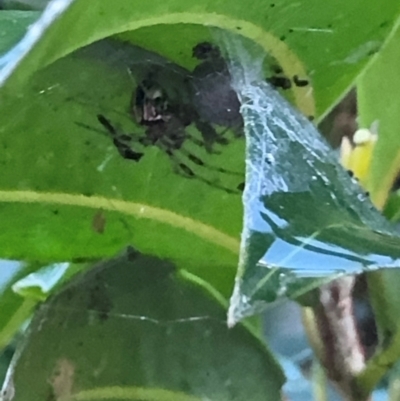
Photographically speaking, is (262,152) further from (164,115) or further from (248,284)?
(164,115)

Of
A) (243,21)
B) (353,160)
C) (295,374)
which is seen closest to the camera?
(243,21)

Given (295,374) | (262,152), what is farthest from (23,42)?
(295,374)

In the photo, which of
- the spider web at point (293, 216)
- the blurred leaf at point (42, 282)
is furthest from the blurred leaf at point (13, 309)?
the spider web at point (293, 216)

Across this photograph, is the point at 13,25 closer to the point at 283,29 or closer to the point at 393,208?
the point at 283,29

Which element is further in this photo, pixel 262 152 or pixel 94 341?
pixel 94 341

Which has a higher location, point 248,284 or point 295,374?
point 248,284

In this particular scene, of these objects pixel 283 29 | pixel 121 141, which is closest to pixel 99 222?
pixel 121 141

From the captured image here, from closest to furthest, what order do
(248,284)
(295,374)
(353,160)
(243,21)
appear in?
(248,284) → (243,21) → (353,160) → (295,374)

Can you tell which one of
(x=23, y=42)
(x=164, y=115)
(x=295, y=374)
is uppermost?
(x=23, y=42)
